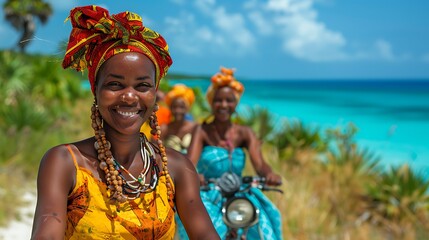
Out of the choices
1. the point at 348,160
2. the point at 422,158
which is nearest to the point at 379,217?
the point at 348,160

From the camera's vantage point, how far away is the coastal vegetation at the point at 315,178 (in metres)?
7.80

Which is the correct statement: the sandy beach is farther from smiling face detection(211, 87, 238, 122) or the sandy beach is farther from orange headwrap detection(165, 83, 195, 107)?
smiling face detection(211, 87, 238, 122)

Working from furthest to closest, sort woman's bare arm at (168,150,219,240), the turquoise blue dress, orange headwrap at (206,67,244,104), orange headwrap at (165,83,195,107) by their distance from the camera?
orange headwrap at (165,83,195,107)
orange headwrap at (206,67,244,104)
the turquoise blue dress
woman's bare arm at (168,150,219,240)

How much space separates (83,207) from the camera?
231cm

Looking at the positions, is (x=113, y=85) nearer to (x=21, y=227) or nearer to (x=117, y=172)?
(x=117, y=172)

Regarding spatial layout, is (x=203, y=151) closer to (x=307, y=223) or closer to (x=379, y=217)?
(x=307, y=223)

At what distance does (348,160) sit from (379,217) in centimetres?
120

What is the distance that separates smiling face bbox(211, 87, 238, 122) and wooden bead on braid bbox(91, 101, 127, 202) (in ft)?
8.70

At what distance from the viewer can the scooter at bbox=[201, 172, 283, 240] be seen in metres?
4.02

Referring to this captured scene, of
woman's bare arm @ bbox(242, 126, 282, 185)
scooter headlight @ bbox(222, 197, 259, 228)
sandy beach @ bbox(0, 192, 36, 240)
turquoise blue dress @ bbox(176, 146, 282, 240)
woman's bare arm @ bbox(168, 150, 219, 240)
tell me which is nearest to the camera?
woman's bare arm @ bbox(168, 150, 219, 240)

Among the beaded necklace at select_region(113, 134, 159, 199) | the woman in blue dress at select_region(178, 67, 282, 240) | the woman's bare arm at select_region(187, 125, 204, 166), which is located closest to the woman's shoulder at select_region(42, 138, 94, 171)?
the beaded necklace at select_region(113, 134, 159, 199)

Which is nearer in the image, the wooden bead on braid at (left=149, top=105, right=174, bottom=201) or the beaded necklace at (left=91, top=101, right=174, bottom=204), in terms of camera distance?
the beaded necklace at (left=91, top=101, right=174, bottom=204)

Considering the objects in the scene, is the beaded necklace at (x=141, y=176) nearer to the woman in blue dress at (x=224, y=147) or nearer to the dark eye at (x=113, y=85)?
the dark eye at (x=113, y=85)

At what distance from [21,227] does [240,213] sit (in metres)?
4.35
